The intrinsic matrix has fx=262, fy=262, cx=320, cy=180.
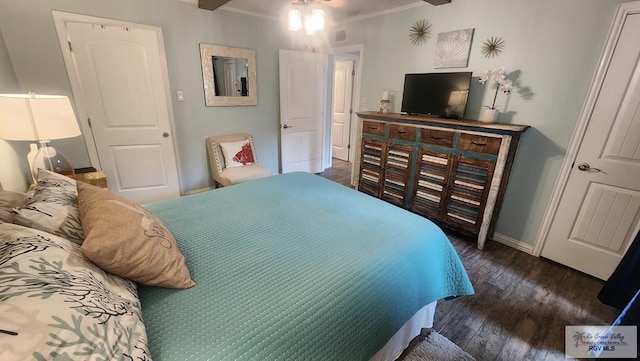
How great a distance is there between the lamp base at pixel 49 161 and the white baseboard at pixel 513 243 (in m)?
3.95

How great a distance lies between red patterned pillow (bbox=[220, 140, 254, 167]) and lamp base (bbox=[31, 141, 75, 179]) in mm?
1470

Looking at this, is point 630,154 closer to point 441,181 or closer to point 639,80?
point 639,80

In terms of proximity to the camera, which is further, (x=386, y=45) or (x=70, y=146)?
(x=386, y=45)

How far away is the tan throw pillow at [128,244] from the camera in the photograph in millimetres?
830

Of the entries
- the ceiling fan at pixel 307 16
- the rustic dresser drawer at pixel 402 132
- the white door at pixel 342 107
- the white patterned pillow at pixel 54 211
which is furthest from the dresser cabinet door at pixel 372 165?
the white patterned pillow at pixel 54 211

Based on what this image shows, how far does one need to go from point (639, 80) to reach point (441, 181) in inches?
56.8

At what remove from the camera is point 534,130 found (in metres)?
2.29

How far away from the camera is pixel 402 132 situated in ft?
9.35

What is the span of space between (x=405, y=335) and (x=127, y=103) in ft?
11.0

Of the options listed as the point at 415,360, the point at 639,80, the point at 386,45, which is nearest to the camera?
the point at 415,360

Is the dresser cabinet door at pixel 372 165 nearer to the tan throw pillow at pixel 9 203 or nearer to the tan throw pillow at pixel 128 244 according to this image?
the tan throw pillow at pixel 128 244

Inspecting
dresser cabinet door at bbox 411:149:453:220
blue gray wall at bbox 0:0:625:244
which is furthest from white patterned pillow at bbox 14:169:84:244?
dresser cabinet door at bbox 411:149:453:220

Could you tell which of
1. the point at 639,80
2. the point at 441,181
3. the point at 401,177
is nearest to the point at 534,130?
the point at 639,80

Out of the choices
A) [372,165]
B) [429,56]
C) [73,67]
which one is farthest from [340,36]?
[73,67]
